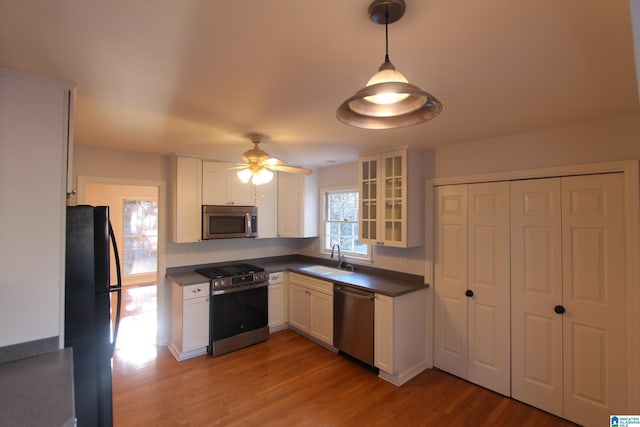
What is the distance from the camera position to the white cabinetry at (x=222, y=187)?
12.5ft

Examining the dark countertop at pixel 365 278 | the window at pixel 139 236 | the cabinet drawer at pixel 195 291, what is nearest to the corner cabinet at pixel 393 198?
the dark countertop at pixel 365 278

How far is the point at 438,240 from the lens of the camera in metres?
3.24

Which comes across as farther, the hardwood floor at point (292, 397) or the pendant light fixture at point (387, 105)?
the hardwood floor at point (292, 397)

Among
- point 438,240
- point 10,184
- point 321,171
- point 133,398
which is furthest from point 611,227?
point 133,398

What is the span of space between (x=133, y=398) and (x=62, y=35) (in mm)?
2885

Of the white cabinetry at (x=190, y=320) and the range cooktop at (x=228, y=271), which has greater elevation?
the range cooktop at (x=228, y=271)

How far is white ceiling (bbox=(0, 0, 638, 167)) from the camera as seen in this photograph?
42.8 inches

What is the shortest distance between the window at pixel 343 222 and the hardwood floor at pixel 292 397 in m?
1.51

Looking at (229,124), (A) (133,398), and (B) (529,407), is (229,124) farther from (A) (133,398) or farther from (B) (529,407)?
(B) (529,407)

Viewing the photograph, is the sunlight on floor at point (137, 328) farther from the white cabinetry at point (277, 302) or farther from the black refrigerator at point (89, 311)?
the black refrigerator at point (89, 311)

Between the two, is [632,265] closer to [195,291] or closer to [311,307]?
[311,307]

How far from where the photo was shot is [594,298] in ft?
7.59

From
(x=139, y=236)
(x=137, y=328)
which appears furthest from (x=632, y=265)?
(x=139, y=236)

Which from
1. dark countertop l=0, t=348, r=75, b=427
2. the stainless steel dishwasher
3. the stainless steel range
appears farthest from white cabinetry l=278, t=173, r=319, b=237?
dark countertop l=0, t=348, r=75, b=427
